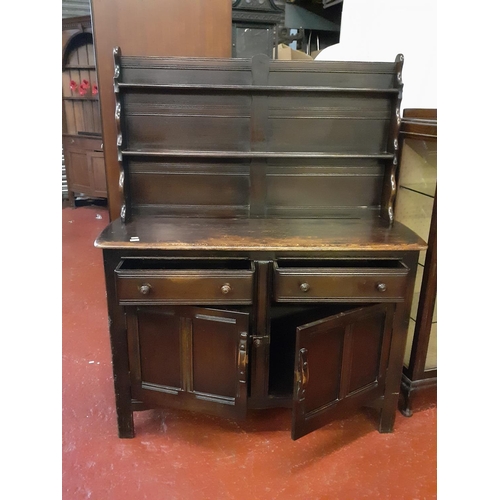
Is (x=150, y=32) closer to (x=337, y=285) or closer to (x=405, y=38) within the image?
(x=405, y=38)

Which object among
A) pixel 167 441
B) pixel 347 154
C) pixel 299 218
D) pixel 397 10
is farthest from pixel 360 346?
pixel 397 10

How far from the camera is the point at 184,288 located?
4.95ft

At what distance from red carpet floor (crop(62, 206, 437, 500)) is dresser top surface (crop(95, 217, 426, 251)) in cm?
85

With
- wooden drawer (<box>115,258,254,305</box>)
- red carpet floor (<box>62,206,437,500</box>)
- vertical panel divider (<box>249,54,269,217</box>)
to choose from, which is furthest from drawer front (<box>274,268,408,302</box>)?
red carpet floor (<box>62,206,437,500</box>)

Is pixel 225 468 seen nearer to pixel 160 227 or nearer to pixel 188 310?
pixel 188 310

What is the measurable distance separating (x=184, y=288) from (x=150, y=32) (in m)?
1.23

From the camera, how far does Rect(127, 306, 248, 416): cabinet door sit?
1.55m

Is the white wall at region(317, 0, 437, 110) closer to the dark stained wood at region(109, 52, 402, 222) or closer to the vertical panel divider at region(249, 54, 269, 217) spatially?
the dark stained wood at region(109, 52, 402, 222)

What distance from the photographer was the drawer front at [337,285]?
1527 mm

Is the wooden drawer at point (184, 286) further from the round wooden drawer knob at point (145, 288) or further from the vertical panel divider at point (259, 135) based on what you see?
the vertical panel divider at point (259, 135)

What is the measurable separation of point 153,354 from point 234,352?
1.07 feet

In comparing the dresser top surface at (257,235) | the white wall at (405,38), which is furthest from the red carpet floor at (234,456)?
the white wall at (405,38)

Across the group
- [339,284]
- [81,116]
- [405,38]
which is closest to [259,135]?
[339,284]

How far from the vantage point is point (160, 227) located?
5.54 ft
